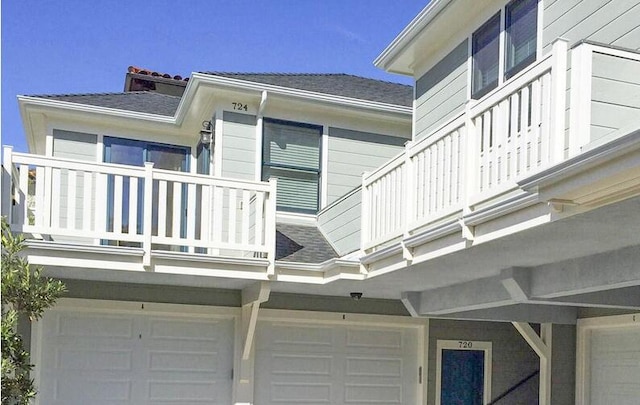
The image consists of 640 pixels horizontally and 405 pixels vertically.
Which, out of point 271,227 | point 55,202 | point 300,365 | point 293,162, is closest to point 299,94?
point 293,162

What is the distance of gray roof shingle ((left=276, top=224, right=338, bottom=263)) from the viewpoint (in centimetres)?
745

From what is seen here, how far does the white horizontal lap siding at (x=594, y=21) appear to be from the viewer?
4992mm

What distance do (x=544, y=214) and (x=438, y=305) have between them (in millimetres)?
3604

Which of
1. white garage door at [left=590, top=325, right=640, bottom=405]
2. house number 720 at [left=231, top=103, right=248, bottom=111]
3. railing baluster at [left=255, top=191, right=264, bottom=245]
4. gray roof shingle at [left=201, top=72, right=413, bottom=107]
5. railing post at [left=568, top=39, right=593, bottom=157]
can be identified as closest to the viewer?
railing post at [left=568, top=39, right=593, bottom=157]

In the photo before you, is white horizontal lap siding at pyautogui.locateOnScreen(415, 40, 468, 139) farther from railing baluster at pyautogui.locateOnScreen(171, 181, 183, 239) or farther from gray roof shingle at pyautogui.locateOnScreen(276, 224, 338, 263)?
railing baluster at pyautogui.locateOnScreen(171, 181, 183, 239)

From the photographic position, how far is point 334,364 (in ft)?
27.0

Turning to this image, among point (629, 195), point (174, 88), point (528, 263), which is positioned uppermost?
point (174, 88)

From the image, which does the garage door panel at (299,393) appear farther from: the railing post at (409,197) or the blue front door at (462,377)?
the railing post at (409,197)

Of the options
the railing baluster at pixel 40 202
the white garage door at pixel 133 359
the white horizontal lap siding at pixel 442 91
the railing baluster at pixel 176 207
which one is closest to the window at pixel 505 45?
the white horizontal lap siding at pixel 442 91

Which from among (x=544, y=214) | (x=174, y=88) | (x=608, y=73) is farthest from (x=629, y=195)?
(x=174, y=88)

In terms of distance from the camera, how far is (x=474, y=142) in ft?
14.4

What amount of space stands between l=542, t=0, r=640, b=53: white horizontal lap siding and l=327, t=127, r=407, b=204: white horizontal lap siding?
3.53 m

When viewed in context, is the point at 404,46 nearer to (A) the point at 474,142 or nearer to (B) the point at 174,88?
(A) the point at 474,142

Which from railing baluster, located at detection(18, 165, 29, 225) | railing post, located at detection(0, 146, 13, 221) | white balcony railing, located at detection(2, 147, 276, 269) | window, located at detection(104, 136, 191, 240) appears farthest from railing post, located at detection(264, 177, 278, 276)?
window, located at detection(104, 136, 191, 240)
